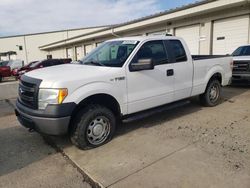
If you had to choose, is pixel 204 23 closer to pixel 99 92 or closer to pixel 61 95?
pixel 99 92

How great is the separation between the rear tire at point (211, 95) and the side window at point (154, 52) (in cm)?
213

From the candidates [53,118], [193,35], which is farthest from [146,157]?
[193,35]

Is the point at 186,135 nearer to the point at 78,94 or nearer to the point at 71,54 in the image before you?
the point at 78,94

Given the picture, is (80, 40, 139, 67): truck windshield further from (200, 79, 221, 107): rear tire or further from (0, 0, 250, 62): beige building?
(0, 0, 250, 62): beige building

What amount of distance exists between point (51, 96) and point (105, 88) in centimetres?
94

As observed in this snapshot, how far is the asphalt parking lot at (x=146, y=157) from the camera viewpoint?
128 inches

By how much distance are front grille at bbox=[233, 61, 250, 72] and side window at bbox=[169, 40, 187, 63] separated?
469 centimetres

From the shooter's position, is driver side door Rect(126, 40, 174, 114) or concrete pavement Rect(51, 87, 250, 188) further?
driver side door Rect(126, 40, 174, 114)

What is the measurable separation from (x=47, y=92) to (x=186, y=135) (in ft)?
9.09

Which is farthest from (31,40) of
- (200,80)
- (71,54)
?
(200,80)

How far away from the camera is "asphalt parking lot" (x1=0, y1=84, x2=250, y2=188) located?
128 inches

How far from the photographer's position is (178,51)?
5664 mm

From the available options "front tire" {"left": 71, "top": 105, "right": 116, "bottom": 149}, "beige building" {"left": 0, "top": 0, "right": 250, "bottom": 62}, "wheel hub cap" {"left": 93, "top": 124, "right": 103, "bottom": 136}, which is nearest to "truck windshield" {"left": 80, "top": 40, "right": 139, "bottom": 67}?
"front tire" {"left": 71, "top": 105, "right": 116, "bottom": 149}

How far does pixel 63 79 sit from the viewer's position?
382 centimetres
